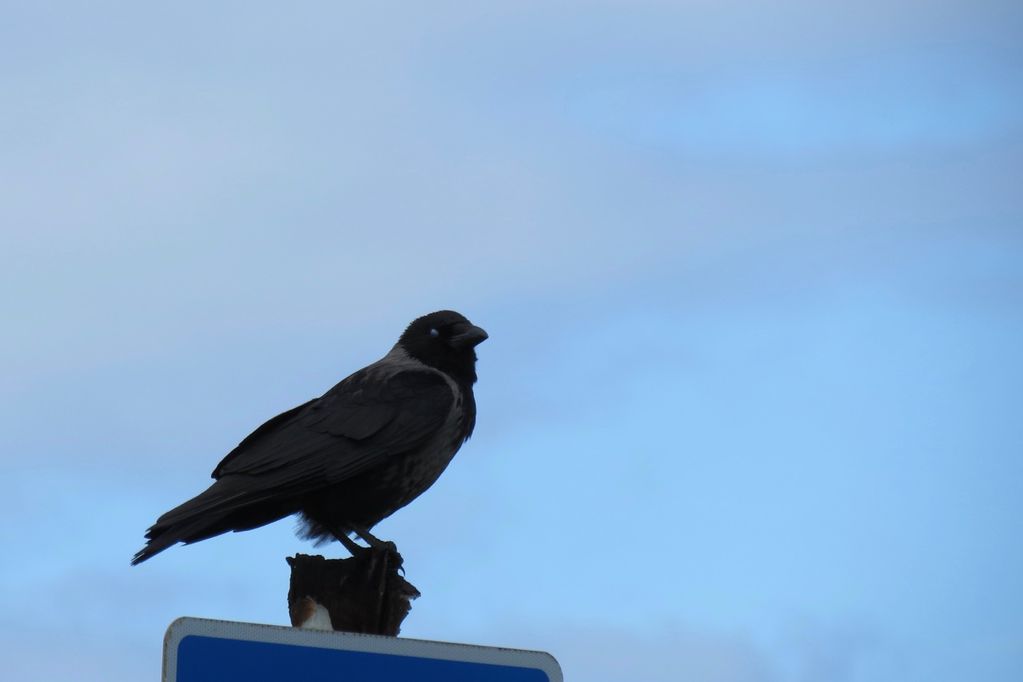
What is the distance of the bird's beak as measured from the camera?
7.62 m

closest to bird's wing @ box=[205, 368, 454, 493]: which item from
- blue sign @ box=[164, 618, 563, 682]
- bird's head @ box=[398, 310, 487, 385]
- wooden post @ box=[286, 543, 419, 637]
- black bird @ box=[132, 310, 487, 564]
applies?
black bird @ box=[132, 310, 487, 564]

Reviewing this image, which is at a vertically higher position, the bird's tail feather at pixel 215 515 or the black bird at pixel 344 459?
the black bird at pixel 344 459

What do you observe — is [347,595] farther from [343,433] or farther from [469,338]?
[469,338]

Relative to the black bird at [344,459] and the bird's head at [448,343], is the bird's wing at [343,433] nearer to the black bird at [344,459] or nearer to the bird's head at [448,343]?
the black bird at [344,459]

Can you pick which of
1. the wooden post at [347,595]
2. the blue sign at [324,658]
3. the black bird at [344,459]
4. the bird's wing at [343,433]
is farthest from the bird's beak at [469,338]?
the blue sign at [324,658]

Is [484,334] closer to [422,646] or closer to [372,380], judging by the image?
[372,380]

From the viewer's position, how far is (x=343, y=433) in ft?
21.7

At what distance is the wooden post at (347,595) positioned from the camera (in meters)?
4.46

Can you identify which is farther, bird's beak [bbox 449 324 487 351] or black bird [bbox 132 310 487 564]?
bird's beak [bbox 449 324 487 351]

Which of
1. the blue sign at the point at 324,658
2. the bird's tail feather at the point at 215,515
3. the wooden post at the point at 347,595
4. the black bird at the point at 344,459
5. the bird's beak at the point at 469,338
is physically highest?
the bird's beak at the point at 469,338

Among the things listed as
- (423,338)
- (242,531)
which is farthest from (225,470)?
(423,338)

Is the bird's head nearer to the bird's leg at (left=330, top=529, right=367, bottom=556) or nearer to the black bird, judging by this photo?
the black bird

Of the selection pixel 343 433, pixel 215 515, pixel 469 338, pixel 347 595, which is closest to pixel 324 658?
pixel 347 595

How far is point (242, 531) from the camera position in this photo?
621 cm
